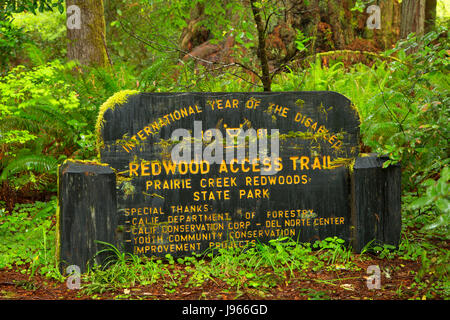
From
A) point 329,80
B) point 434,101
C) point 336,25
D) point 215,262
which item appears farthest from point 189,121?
point 336,25

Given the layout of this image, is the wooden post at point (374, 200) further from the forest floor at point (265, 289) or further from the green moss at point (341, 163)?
the forest floor at point (265, 289)

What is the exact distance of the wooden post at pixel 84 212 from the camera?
4.18 meters

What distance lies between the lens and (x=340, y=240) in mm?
4750

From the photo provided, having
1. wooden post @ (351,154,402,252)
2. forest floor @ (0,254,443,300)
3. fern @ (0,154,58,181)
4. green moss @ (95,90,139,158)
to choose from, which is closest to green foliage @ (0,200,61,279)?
forest floor @ (0,254,443,300)

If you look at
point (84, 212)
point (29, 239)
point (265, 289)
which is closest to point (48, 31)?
point (29, 239)

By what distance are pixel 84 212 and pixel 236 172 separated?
58.7 inches

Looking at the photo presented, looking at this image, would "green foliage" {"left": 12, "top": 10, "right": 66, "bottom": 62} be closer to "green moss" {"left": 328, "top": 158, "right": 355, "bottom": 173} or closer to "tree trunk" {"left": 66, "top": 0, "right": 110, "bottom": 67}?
"tree trunk" {"left": 66, "top": 0, "right": 110, "bottom": 67}

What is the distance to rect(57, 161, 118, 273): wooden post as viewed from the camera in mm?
4180

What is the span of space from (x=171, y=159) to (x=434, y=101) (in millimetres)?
2493

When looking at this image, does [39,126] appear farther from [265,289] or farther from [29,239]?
[265,289]

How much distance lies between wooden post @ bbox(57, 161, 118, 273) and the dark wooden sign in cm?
5

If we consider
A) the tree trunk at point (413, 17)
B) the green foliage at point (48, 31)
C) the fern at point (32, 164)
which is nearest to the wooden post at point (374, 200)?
the fern at point (32, 164)

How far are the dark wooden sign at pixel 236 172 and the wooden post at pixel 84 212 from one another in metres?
0.05
